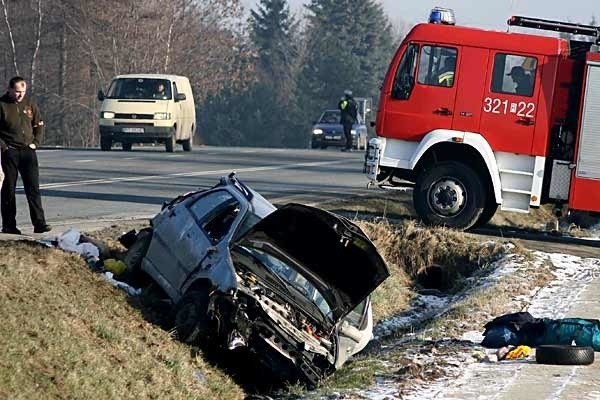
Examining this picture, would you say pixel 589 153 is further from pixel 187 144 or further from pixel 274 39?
pixel 274 39

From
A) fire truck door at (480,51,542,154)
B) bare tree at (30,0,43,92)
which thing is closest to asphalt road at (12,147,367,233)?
fire truck door at (480,51,542,154)

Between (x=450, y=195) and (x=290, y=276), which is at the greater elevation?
(x=450, y=195)

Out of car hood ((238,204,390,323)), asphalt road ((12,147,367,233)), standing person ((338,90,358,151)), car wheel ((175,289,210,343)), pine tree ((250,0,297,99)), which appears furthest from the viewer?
pine tree ((250,0,297,99))

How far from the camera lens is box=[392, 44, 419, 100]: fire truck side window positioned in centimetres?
1720

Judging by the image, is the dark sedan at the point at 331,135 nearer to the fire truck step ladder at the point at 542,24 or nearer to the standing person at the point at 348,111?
the standing person at the point at 348,111

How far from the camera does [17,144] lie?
14.1 metres

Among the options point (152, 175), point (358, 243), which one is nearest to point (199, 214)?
point (358, 243)

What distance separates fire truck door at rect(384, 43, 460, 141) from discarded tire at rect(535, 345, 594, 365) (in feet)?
24.2

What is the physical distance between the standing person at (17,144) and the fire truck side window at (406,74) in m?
5.49

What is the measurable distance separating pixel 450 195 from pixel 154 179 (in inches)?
322

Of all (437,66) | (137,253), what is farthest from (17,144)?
(437,66)

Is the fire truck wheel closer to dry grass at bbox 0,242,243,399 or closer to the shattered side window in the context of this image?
the shattered side window

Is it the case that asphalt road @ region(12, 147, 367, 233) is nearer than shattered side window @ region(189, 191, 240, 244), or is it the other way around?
shattered side window @ region(189, 191, 240, 244)

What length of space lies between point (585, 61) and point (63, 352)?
401 inches
